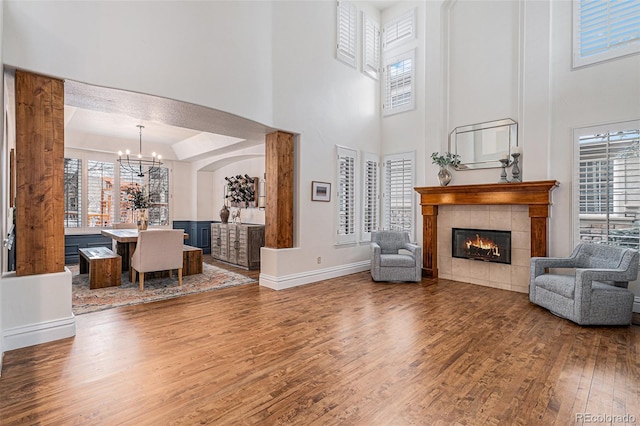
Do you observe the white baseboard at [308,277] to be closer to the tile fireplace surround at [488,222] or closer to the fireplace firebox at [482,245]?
the tile fireplace surround at [488,222]

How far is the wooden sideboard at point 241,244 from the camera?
21.3ft

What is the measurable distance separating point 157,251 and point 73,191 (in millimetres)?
4160

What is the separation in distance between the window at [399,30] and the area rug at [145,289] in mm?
5493

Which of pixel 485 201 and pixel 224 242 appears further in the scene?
pixel 224 242

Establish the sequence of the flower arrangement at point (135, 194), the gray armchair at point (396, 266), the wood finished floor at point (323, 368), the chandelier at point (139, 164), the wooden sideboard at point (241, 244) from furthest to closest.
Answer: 1. the chandelier at point (139, 164)
2. the flower arrangement at point (135, 194)
3. the wooden sideboard at point (241, 244)
4. the gray armchair at point (396, 266)
5. the wood finished floor at point (323, 368)

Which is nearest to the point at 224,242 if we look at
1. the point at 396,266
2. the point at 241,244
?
the point at 241,244

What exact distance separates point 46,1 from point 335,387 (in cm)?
412

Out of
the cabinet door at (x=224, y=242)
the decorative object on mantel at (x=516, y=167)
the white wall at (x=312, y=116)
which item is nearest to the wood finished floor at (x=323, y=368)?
the white wall at (x=312, y=116)

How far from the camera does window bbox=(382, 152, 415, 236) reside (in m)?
6.27

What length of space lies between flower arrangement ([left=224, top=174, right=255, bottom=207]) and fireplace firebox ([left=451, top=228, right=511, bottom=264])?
4441 mm

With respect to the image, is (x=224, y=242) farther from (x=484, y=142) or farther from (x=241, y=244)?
(x=484, y=142)

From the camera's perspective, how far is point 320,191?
5.56 meters

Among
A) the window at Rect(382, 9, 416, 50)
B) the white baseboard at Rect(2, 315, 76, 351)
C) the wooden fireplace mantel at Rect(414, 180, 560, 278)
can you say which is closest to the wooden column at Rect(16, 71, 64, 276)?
the white baseboard at Rect(2, 315, 76, 351)

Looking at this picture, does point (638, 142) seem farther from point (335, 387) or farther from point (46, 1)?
point (46, 1)
